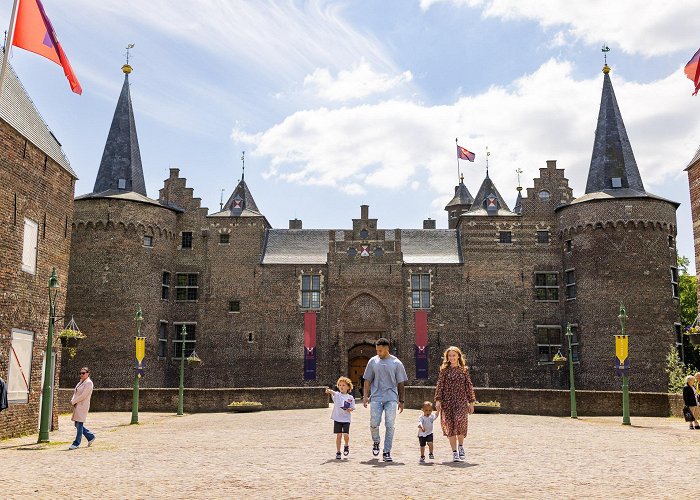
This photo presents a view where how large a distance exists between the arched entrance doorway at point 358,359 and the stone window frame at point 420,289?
336cm

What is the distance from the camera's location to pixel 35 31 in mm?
12680

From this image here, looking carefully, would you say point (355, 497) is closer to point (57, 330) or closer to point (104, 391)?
point (57, 330)

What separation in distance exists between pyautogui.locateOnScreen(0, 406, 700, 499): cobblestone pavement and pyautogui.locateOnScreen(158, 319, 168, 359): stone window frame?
1923 centimetres

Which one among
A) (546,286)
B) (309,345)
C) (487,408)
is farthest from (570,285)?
(309,345)

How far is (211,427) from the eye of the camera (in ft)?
62.6

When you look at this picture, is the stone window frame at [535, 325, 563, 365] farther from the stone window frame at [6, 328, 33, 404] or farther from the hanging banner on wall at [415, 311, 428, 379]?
the stone window frame at [6, 328, 33, 404]

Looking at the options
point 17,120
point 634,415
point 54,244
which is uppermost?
point 17,120

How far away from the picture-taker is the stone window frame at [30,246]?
16.1 meters

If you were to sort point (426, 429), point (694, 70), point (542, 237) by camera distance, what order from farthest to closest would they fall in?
point (542, 237) → point (694, 70) → point (426, 429)

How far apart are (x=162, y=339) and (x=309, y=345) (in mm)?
7720

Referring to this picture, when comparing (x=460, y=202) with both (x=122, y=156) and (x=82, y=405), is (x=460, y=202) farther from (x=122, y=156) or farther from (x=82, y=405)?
(x=82, y=405)

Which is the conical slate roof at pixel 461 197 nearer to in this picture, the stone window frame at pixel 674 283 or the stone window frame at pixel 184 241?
the stone window frame at pixel 674 283

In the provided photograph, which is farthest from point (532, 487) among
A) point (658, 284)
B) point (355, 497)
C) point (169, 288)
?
point (169, 288)

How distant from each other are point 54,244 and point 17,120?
131 inches
